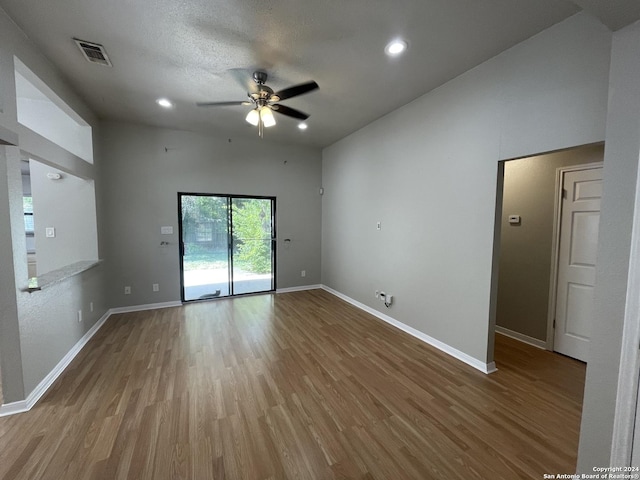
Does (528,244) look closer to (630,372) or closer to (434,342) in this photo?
(434,342)

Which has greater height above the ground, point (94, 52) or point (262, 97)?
point (94, 52)

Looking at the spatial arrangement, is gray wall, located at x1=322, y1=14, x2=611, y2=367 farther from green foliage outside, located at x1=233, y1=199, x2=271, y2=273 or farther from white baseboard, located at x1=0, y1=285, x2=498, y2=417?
green foliage outside, located at x1=233, y1=199, x2=271, y2=273

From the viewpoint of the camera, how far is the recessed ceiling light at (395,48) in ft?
7.16

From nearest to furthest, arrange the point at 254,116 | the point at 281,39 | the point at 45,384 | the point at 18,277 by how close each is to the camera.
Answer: the point at 18,277, the point at 281,39, the point at 45,384, the point at 254,116

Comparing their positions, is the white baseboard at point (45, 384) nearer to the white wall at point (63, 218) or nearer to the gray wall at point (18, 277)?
the gray wall at point (18, 277)

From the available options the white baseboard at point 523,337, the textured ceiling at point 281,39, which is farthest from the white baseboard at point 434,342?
the textured ceiling at point 281,39

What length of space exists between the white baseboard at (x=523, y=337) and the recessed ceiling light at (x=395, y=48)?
11.6 feet

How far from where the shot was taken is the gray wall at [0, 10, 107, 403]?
1878 mm

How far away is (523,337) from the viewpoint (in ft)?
10.5

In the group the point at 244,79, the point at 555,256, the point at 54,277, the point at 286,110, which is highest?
the point at 244,79

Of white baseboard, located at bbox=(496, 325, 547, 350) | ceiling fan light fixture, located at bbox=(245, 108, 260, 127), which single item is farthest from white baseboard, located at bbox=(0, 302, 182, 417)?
white baseboard, located at bbox=(496, 325, 547, 350)

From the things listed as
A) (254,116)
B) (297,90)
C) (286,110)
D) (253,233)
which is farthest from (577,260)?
(253,233)

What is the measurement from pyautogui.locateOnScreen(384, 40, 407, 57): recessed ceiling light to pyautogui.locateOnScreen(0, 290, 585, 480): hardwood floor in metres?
3.02

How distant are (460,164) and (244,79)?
7.98 ft
